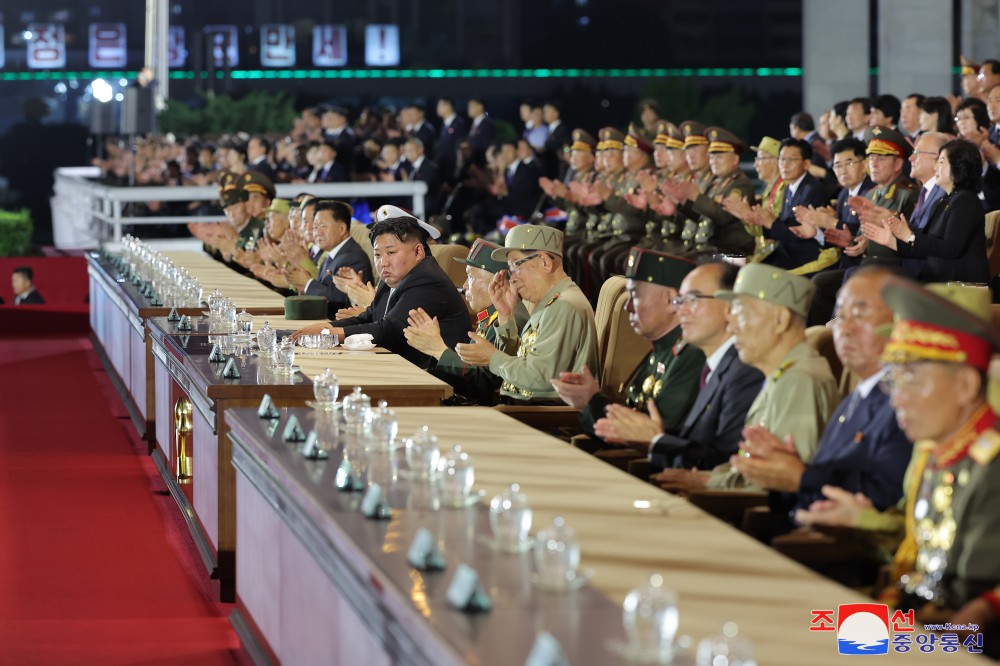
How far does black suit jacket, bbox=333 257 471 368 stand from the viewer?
4.99 m

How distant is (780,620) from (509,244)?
8.18 feet

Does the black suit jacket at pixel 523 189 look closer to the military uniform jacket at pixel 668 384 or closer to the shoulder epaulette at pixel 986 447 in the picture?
the military uniform jacket at pixel 668 384

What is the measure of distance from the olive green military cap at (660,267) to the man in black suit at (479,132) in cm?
865

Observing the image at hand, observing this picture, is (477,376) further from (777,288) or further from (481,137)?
(481,137)

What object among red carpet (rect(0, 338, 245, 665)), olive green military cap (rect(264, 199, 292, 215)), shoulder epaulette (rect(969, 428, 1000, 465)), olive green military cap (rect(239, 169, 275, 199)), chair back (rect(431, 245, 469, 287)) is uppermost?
olive green military cap (rect(239, 169, 275, 199))

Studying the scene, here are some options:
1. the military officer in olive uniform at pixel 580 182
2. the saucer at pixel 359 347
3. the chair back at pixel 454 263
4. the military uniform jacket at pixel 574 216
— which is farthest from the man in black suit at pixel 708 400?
the military uniform jacket at pixel 574 216

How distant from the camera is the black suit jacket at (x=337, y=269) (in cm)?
622

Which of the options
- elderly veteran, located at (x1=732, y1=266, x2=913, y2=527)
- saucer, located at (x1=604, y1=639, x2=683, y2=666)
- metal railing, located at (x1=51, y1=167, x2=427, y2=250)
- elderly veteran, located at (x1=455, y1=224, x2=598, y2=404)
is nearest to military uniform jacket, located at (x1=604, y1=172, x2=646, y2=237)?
metal railing, located at (x1=51, y1=167, x2=427, y2=250)

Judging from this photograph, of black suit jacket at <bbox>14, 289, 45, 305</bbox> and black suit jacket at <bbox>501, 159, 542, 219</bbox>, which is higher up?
black suit jacket at <bbox>501, 159, 542, 219</bbox>

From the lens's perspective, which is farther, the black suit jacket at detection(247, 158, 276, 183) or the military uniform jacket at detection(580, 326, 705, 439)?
the black suit jacket at detection(247, 158, 276, 183)

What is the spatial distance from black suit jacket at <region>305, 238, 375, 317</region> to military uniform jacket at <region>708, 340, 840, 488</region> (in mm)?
3377

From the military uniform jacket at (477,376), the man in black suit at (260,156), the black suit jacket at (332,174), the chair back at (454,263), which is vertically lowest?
the military uniform jacket at (477,376)

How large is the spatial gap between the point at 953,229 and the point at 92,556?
3192 mm

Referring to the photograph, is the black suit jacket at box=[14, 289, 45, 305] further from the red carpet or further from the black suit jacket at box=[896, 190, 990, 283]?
the black suit jacket at box=[896, 190, 990, 283]
